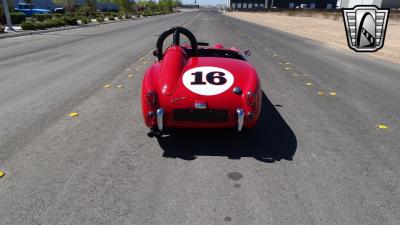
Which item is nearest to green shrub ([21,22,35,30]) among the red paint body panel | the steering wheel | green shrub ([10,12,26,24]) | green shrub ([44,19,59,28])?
green shrub ([44,19,59,28])

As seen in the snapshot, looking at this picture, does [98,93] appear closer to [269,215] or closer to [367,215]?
[269,215]

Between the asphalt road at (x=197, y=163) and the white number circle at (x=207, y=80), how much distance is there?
0.85 m

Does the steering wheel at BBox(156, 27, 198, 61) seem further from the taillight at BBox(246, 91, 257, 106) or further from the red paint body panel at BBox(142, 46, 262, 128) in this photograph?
the taillight at BBox(246, 91, 257, 106)

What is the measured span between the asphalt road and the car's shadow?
0.02 metres

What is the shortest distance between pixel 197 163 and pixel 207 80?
1124mm

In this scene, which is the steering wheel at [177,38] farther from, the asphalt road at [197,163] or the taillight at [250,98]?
the taillight at [250,98]

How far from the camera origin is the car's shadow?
4199mm

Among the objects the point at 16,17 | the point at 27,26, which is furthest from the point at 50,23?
the point at 16,17

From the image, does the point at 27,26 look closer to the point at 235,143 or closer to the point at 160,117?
the point at 160,117

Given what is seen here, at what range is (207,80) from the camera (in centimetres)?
423

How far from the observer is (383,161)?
4062 millimetres

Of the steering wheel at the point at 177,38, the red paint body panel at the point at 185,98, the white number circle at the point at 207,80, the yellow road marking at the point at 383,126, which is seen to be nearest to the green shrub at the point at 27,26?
the steering wheel at the point at 177,38

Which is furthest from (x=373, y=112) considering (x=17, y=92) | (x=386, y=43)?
(x=386, y=43)

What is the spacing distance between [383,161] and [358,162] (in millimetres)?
348
